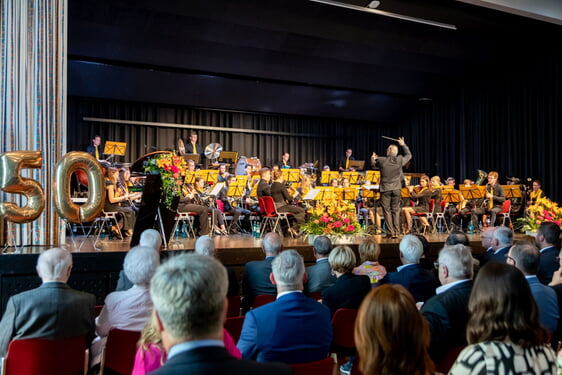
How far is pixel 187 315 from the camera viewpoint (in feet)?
3.94

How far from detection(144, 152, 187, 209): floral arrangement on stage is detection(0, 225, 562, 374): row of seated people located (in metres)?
3.24

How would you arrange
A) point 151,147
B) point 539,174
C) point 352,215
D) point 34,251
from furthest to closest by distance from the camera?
point 151,147 → point 539,174 → point 352,215 → point 34,251

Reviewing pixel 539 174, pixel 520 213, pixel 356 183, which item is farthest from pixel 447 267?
pixel 539 174

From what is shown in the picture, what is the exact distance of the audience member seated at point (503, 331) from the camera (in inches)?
64.6

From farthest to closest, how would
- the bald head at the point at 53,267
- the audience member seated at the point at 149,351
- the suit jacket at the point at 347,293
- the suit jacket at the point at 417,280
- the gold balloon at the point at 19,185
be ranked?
the gold balloon at the point at 19,185
the suit jacket at the point at 417,280
the suit jacket at the point at 347,293
the bald head at the point at 53,267
the audience member seated at the point at 149,351

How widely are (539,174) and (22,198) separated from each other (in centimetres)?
1209

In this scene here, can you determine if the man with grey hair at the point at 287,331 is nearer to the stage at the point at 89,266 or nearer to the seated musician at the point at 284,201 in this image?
the stage at the point at 89,266

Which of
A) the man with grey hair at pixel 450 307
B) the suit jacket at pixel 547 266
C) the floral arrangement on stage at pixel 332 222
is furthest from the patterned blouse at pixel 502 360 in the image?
the floral arrangement on stage at pixel 332 222

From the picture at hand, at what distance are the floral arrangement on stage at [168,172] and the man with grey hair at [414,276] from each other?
3.34 meters

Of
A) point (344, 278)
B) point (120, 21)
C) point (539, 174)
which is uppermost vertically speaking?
point (120, 21)

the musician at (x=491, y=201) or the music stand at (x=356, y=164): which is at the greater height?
the music stand at (x=356, y=164)

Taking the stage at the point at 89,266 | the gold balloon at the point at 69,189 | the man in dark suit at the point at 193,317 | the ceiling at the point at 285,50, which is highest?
the ceiling at the point at 285,50

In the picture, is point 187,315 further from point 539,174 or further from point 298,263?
point 539,174

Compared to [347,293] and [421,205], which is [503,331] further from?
[421,205]
